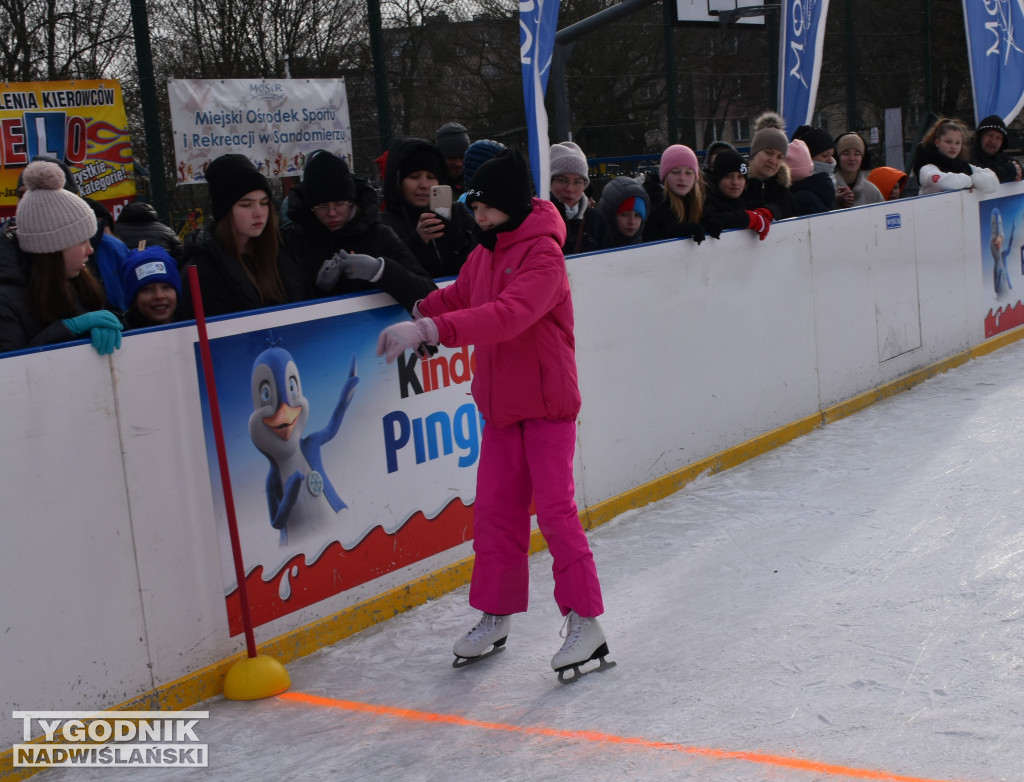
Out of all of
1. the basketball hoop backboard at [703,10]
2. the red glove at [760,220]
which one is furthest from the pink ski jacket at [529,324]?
the basketball hoop backboard at [703,10]

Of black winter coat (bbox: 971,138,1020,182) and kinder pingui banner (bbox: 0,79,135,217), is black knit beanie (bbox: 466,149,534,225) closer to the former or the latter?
kinder pingui banner (bbox: 0,79,135,217)

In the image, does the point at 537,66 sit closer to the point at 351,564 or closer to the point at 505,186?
the point at 505,186

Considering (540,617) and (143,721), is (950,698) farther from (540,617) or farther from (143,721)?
(143,721)

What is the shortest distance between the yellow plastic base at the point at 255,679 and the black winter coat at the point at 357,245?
4.61ft

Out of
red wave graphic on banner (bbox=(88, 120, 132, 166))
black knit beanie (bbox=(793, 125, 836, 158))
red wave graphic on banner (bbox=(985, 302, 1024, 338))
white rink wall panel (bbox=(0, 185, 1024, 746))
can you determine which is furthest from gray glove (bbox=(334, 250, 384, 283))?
red wave graphic on banner (bbox=(985, 302, 1024, 338))

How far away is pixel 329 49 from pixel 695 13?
5.00 meters

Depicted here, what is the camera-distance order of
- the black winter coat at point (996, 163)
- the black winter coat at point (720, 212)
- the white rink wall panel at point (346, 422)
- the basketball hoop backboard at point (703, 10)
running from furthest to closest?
the basketball hoop backboard at point (703, 10) → the black winter coat at point (996, 163) → the black winter coat at point (720, 212) → the white rink wall panel at point (346, 422)

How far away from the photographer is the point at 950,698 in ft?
10.4

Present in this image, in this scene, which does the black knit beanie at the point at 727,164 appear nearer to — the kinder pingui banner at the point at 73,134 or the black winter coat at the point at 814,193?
the black winter coat at the point at 814,193

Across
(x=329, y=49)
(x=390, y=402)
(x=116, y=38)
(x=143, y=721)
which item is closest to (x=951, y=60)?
(x=329, y=49)

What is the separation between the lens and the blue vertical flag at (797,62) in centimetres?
903

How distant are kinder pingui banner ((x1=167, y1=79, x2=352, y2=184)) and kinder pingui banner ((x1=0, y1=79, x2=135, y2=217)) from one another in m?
0.31

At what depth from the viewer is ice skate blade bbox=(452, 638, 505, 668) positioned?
382cm

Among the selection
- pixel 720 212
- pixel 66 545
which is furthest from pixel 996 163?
pixel 66 545
